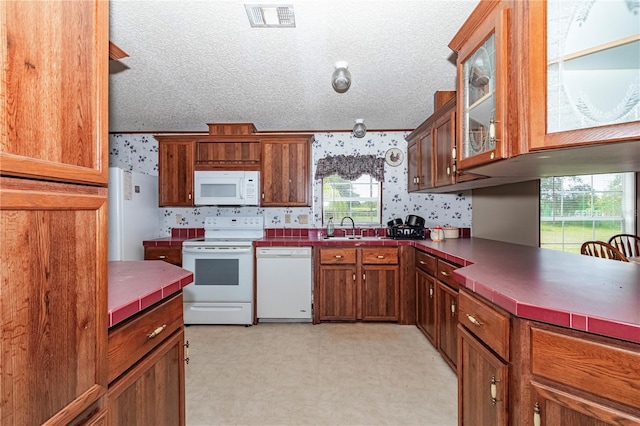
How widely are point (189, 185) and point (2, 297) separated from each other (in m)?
3.26

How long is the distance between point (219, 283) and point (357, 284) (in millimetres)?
1475

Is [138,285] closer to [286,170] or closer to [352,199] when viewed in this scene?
[286,170]

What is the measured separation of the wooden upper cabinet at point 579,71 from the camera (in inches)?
39.8

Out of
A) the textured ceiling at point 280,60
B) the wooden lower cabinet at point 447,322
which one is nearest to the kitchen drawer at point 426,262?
the wooden lower cabinet at point 447,322

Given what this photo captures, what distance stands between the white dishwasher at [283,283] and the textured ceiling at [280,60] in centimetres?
154

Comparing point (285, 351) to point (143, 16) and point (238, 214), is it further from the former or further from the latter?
point (143, 16)

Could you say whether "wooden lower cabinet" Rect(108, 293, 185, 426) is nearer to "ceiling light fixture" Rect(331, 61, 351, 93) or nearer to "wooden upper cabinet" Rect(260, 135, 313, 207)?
"ceiling light fixture" Rect(331, 61, 351, 93)

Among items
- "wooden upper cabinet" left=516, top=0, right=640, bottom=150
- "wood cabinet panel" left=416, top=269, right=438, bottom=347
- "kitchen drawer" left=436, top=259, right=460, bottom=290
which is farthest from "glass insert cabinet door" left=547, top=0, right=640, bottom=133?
"wood cabinet panel" left=416, top=269, right=438, bottom=347

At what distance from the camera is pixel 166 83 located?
260 centimetres

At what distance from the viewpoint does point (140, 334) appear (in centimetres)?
111

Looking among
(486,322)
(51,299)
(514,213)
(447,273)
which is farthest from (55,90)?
(514,213)

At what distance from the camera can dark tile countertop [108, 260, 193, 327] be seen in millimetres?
1003

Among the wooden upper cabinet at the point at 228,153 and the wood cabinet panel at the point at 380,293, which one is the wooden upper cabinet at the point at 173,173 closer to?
the wooden upper cabinet at the point at 228,153

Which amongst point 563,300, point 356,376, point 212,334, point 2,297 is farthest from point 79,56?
point 212,334
